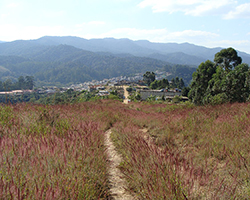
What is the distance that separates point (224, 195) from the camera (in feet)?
6.11

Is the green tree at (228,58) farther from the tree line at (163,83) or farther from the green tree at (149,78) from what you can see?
the green tree at (149,78)

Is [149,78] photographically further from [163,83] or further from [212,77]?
[212,77]

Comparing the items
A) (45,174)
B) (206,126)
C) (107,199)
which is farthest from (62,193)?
(206,126)

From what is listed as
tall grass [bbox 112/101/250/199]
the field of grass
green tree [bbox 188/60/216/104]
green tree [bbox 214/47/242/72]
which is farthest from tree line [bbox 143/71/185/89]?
the field of grass

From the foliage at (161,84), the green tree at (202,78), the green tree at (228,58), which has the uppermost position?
the green tree at (228,58)

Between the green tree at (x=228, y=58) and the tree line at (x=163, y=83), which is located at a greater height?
the green tree at (x=228, y=58)

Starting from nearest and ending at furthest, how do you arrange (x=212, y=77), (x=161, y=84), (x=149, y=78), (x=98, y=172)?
(x=98, y=172) → (x=212, y=77) → (x=161, y=84) → (x=149, y=78)

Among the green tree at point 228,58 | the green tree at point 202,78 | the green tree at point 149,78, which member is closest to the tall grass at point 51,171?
the green tree at point 202,78

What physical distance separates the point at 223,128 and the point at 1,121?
5628 mm

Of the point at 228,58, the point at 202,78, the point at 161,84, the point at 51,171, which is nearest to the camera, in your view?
the point at 51,171

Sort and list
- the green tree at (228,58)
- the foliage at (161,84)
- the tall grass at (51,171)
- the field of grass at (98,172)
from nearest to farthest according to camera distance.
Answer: the tall grass at (51,171)
the field of grass at (98,172)
the green tree at (228,58)
the foliage at (161,84)

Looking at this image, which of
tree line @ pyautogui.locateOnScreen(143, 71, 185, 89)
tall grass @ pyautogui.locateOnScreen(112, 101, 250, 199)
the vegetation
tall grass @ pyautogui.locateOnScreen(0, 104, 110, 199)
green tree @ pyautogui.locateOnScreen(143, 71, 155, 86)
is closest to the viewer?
tall grass @ pyautogui.locateOnScreen(0, 104, 110, 199)

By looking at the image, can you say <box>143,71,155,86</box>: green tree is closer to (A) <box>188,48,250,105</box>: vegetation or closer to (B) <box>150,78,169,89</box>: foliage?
(B) <box>150,78,169,89</box>: foliage

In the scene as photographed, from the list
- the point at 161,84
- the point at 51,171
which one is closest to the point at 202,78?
the point at 51,171
